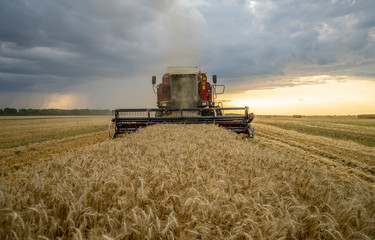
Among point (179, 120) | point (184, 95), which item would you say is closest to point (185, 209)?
point (179, 120)

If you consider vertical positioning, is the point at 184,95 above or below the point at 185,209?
above

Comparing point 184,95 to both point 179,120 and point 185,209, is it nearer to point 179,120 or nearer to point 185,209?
point 179,120

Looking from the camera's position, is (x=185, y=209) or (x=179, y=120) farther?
(x=179, y=120)

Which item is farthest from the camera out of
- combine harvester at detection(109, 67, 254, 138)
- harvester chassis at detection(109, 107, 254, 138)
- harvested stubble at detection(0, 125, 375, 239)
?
combine harvester at detection(109, 67, 254, 138)

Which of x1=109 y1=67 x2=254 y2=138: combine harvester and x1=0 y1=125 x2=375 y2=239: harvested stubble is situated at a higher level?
x1=109 y1=67 x2=254 y2=138: combine harvester

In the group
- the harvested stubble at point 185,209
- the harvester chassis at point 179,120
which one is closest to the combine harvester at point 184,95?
the harvester chassis at point 179,120

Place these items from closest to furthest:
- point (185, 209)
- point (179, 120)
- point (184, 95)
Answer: point (185, 209)
point (179, 120)
point (184, 95)

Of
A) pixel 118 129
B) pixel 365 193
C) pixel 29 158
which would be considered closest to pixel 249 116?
pixel 118 129

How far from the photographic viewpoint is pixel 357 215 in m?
1.85

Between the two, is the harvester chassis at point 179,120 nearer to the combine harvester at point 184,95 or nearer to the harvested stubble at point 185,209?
the combine harvester at point 184,95

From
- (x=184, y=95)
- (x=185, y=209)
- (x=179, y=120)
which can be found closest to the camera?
(x=185, y=209)

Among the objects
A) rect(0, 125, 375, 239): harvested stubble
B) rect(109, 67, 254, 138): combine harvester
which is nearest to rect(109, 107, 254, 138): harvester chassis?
rect(109, 67, 254, 138): combine harvester

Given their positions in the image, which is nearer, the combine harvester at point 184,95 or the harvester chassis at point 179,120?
the harvester chassis at point 179,120

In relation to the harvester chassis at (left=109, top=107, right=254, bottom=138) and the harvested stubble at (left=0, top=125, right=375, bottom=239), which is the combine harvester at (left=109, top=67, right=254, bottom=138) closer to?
the harvester chassis at (left=109, top=107, right=254, bottom=138)
